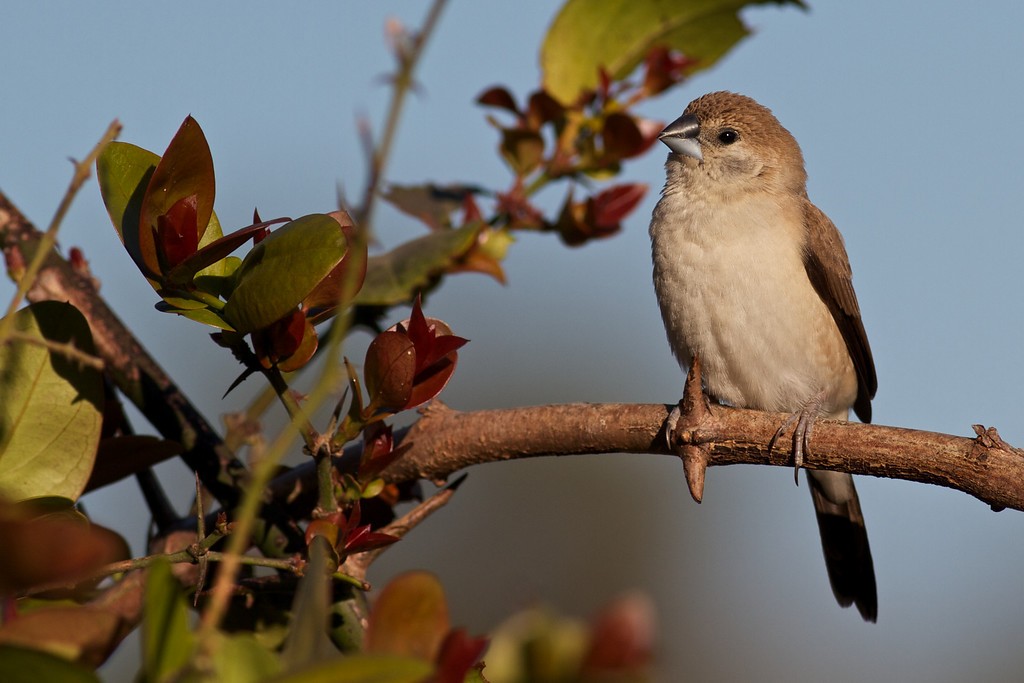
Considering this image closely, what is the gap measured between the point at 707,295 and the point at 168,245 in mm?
2841

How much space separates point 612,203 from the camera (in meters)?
2.41

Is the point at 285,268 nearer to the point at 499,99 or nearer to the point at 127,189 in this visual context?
the point at 127,189

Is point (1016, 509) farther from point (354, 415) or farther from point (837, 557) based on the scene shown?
point (837, 557)

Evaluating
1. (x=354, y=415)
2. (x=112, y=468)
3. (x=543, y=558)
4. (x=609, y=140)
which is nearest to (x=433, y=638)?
(x=354, y=415)

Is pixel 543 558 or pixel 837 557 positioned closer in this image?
pixel 837 557

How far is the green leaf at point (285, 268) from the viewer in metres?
1.61

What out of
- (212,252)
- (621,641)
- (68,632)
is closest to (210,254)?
(212,252)

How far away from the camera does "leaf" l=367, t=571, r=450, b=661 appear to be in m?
1.19

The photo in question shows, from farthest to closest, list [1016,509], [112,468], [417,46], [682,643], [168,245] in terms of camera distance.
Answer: [682,643], [1016,509], [112,468], [168,245], [417,46]

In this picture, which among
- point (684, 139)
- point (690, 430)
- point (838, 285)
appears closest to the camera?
point (690, 430)

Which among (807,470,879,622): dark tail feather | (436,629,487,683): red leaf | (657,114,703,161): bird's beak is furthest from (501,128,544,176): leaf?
(807,470,879,622): dark tail feather

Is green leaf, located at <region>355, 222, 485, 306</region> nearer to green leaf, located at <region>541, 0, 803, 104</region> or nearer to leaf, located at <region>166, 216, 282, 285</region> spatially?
leaf, located at <region>166, 216, 282, 285</region>

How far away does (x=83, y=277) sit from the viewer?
7.82 ft

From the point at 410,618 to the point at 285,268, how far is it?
649 millimetres
